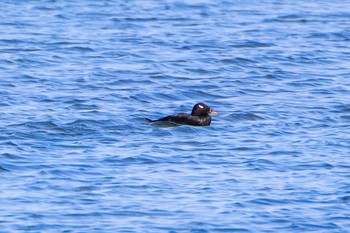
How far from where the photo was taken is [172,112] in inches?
703

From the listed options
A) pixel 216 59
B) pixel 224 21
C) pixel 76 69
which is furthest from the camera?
pixel 224 21

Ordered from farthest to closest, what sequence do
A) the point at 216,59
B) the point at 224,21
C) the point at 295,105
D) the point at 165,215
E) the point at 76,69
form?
the point at 224,21 < the point at 216,59 < the point at 76,69 < the point at 295,105 < the point at 165,215

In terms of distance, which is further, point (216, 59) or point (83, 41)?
point (83, 41)

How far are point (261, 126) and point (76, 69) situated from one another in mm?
5956

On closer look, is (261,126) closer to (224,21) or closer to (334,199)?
(334,199)

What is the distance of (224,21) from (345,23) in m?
3.09

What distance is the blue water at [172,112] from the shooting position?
11898 millimetres

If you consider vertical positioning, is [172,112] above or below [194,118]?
below

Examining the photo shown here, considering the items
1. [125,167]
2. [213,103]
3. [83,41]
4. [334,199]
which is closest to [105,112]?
[213,103]

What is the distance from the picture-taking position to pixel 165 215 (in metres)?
11.7

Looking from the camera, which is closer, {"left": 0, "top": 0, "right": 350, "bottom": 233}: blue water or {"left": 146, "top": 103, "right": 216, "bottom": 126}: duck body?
{"left": 0, "top": 0, "right": 350, "bottom": 233}: blue water

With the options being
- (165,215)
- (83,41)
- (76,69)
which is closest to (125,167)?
(165,215)

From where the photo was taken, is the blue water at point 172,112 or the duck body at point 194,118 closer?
the blue water at point 172,112

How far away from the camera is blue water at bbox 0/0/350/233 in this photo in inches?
468
